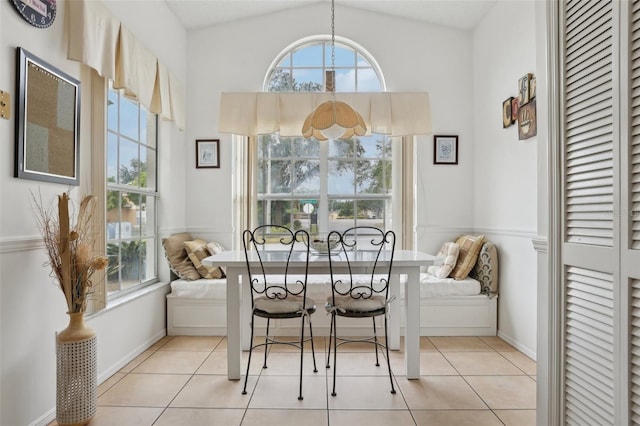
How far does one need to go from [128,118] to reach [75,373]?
2.01 m

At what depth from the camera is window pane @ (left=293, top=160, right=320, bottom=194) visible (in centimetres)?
444

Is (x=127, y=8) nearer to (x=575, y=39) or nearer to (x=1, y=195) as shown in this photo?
(x=1, y=195)

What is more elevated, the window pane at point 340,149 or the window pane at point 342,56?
the window pane at point 342,56

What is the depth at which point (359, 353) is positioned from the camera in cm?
318

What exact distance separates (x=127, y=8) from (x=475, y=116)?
3.35 meters

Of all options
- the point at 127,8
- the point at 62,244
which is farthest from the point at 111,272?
the point at 127,8

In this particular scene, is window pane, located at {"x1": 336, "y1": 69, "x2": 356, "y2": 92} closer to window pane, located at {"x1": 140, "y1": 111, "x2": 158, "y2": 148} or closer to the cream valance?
the cream valance

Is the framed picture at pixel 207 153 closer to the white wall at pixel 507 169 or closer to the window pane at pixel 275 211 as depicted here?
the window pane at pixel 275 211

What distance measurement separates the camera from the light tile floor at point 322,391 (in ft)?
7.12

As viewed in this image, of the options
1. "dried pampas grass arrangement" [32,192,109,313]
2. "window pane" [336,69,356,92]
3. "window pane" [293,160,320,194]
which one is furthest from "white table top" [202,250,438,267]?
"window pane" [336,69,356,92]

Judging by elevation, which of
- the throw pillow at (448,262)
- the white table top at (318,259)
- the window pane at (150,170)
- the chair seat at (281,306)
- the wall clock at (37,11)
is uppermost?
the wall clock at (37,11)

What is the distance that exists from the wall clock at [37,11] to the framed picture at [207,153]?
6.98 ft

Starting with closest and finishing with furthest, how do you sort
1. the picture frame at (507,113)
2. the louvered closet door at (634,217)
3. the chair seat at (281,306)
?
the louvered closet door at (634,217) < the chair seat at (281,306) < the picture frame at (507,113)

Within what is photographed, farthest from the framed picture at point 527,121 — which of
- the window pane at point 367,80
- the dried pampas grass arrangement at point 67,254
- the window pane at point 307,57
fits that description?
the dried pampas grass arrangement at point 67,254
